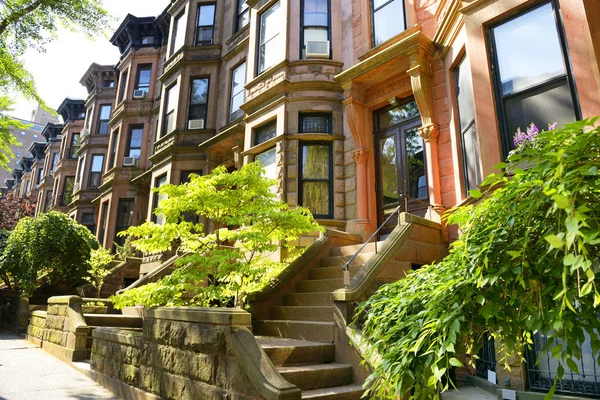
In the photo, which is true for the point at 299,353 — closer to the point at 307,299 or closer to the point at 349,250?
the point at 307,299

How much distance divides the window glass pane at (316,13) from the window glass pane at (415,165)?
470cm

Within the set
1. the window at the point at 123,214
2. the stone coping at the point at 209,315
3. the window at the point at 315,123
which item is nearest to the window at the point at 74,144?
the window at the point at 123,214

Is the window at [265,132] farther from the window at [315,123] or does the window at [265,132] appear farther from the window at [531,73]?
the window at [531,73]

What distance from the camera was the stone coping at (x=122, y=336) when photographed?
221 inches

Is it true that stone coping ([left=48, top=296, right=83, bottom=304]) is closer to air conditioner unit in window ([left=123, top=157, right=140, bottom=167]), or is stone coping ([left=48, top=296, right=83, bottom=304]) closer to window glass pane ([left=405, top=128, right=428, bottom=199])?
window glass pane ([left=405, top=128, right=428, bottom=199])

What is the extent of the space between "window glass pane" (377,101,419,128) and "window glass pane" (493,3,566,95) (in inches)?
128

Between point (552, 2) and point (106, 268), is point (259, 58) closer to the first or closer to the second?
point (552, 2)

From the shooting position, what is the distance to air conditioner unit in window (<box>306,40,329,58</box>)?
11.4m

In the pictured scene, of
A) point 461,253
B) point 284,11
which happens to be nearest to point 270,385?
point 461,253

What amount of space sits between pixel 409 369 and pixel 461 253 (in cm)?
67

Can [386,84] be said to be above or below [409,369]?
above

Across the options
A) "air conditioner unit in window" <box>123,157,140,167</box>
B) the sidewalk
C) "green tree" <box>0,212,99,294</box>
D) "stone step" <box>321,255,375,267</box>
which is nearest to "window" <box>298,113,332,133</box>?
"stone step" <box>321,255,375,267</box>

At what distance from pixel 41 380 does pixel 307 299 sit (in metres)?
4.68

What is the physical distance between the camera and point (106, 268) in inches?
618
